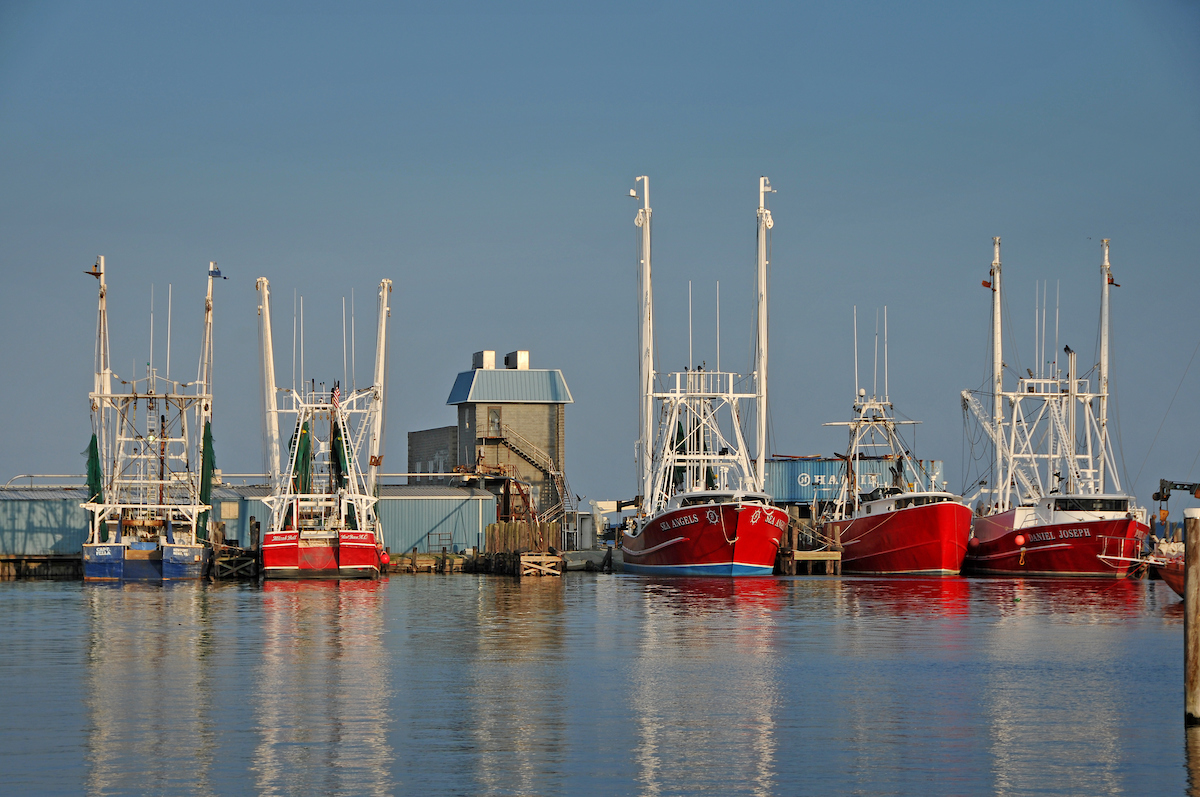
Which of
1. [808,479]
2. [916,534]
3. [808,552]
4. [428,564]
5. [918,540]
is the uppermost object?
[808,479]

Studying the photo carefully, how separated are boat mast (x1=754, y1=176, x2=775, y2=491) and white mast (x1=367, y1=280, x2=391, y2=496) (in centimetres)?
1972

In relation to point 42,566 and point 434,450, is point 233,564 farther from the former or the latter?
point 434,450

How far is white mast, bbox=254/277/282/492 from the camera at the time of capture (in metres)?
74.3

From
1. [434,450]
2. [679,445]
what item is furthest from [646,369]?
[434,450]

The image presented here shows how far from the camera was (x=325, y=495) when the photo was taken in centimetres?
6694

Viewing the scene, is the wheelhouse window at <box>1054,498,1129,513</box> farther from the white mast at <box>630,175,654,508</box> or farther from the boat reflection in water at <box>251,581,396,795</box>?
the boat reflection in water at <box>251,581,396,795</box>

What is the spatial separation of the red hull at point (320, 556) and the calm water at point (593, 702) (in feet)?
66.6

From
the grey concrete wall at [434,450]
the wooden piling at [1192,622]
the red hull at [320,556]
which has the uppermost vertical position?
the grey concrete wall at [434,450]

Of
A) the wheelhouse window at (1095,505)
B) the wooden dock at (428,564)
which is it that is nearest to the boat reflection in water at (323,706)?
the wooden dock at (428,564)

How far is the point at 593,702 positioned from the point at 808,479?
259 ft

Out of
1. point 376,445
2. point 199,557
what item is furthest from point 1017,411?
point 199,557

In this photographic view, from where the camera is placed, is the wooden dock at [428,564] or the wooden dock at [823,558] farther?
the wooden dock at [428,564]

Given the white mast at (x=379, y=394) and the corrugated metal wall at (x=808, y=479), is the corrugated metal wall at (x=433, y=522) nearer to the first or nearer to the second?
the white mast at (x=379, y=394)

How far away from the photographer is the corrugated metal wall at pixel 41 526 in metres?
73.6
